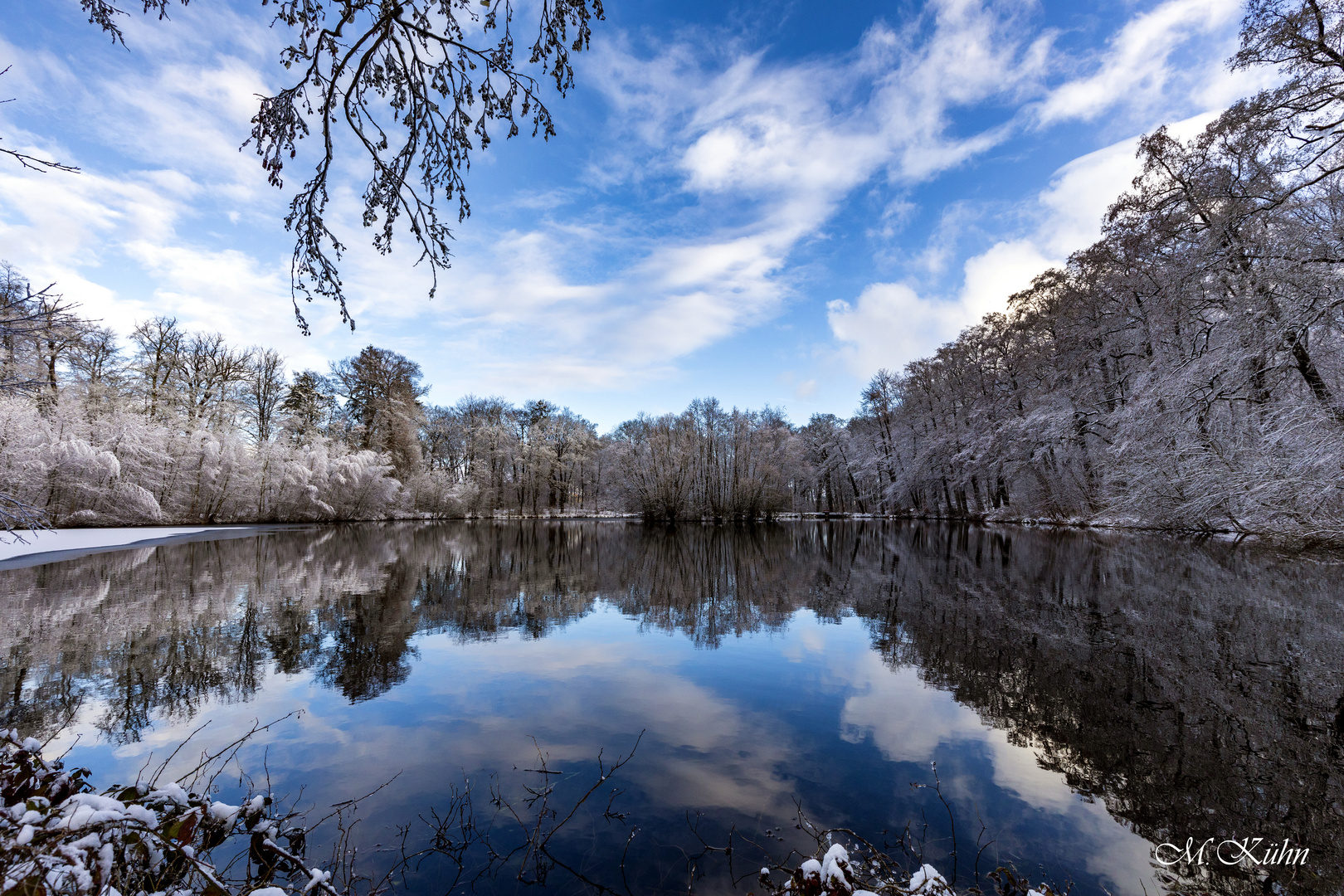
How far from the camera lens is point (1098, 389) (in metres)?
23.0

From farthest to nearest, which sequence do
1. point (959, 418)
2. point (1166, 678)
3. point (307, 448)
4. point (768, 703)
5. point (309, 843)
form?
point (959, 418) → point (307, 448) → point (1166, 678) → point (768, 703) → point (309, 843)

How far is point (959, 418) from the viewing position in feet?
109

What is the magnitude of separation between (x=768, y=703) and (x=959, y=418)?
32763 mm

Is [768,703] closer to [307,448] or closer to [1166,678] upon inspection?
[1166,678]

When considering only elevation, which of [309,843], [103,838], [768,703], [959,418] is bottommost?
[768,703]

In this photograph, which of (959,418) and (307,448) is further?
(959,418)

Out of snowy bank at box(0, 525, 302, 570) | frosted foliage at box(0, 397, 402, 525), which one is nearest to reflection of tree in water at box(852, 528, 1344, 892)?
snowy bank at box(0, 525, 302, 570)

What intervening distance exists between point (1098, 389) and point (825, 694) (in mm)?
24610

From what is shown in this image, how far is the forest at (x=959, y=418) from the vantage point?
307 inches

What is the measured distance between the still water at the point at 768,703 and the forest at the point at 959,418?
2.25 m

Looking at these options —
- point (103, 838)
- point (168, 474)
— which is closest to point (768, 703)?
point (103, 838)

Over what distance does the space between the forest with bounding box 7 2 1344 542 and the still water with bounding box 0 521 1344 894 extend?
2254mm

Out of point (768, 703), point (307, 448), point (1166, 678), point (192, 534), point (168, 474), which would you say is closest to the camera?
point (768, 703)

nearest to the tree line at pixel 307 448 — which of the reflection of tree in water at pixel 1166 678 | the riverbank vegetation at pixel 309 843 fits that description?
the riverbank vegetation at pixel 309 843
